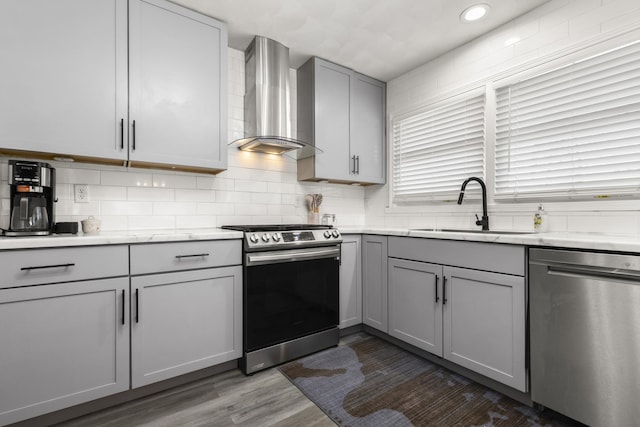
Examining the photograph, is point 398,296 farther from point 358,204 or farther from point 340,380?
point 358,204

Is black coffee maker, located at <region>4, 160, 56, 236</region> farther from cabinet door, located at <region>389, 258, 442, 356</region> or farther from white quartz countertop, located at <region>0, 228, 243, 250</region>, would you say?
cabinet door, located at <region>389, 258, 442, 356</region>

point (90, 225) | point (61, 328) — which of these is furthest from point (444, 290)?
point (90, 225)

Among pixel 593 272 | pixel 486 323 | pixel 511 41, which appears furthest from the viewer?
pixel 511 41

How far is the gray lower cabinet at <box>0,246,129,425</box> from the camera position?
1436 millimetres

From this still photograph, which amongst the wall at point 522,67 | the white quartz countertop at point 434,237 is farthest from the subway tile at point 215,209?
the wall at point 522,67

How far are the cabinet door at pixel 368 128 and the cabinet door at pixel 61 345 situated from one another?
7.58 feet

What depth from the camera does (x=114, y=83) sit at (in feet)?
6.19

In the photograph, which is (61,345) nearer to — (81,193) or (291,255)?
(81,193)

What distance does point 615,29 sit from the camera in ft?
6.00

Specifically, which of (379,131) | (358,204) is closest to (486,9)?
(379,131)

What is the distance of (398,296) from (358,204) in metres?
1.38

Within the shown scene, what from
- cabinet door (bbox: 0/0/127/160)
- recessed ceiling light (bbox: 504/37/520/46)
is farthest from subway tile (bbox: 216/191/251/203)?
recessed ceiling light (bbox: 504/37/520/46)

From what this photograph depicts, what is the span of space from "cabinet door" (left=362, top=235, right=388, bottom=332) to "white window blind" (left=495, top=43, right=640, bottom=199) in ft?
3.32

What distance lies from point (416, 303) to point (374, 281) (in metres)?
0.45
